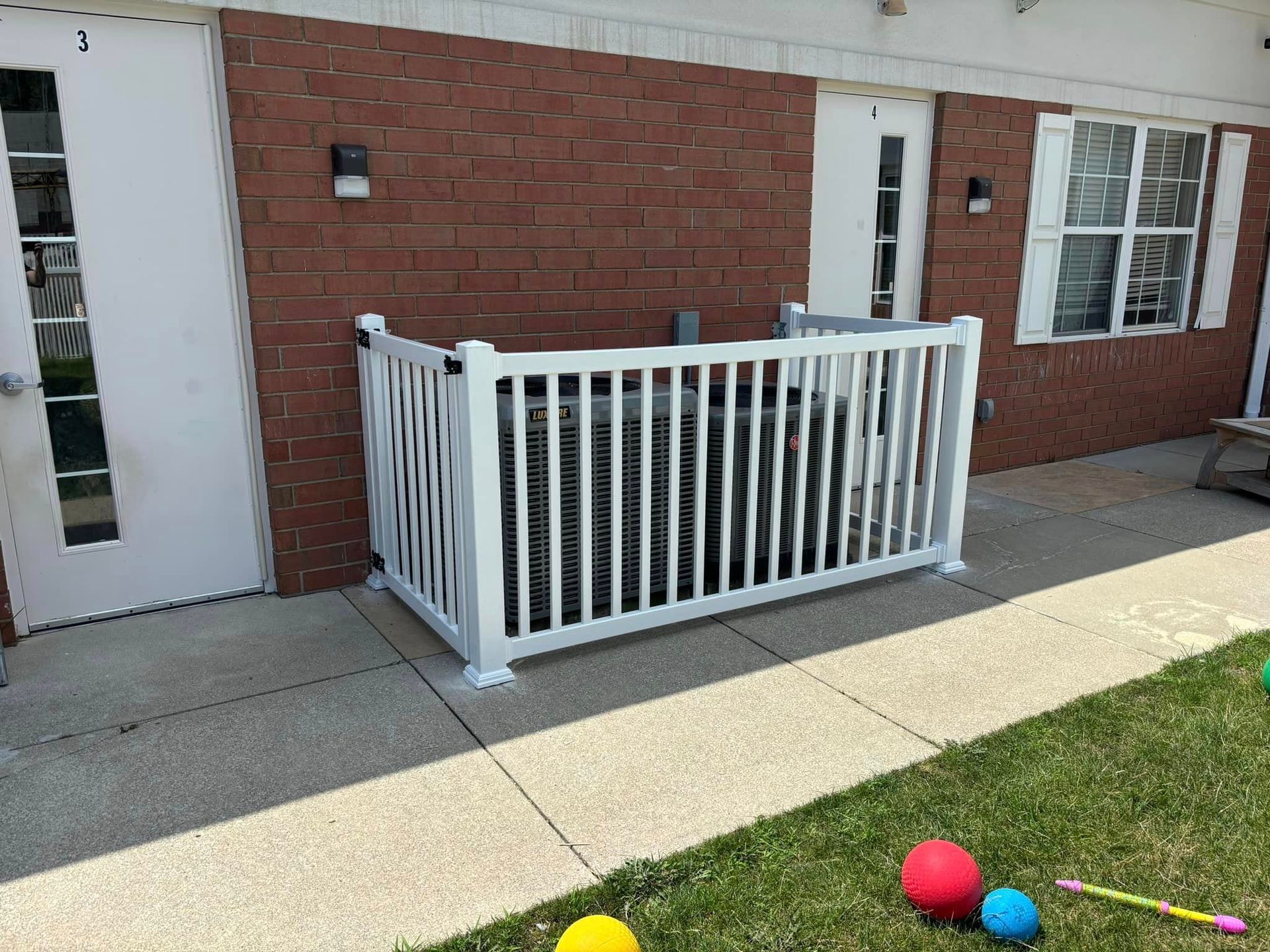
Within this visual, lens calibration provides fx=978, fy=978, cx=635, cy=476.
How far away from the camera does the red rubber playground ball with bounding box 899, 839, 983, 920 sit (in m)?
2.17

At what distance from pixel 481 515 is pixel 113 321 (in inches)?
66.3

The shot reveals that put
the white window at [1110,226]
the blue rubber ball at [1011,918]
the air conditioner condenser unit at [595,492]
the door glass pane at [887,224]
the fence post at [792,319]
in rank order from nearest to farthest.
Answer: the blue rubber ball at [1011,918], the air conditioner condenser unit at [595,492], the fence post at [792,319], the door glass pane at [887,224], the white window at [1110,226]

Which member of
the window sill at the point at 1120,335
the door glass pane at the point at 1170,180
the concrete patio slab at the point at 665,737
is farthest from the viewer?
the door glass pane at the point at 1170,180

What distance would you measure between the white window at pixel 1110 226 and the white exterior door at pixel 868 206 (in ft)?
2.98

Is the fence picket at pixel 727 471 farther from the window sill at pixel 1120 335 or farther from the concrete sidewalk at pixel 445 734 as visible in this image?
the window sill at pixel 1120 335

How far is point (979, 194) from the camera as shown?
5750 millimetres

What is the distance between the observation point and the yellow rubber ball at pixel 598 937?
1952mm

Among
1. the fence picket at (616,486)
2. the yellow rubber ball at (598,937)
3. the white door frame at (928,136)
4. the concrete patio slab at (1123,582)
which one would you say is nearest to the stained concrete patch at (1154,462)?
the concrete patio slab at (1123,582)

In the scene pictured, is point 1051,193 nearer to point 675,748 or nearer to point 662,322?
point 662,322

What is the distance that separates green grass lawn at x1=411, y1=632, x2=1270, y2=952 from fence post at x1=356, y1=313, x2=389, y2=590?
7.24ft

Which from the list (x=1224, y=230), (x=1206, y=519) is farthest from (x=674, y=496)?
(x=1224, y=230)

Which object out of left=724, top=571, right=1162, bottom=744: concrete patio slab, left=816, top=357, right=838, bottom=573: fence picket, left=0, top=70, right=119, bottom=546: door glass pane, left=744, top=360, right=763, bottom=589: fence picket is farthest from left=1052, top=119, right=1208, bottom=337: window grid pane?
left=0, top=70, right=119, bottom=546: door glass pane

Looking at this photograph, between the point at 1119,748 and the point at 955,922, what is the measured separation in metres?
1.05

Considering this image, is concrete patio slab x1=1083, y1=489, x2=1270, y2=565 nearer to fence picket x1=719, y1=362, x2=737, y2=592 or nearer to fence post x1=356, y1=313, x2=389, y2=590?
fence picket x1=719, y1=362, x2=737, y2=592
